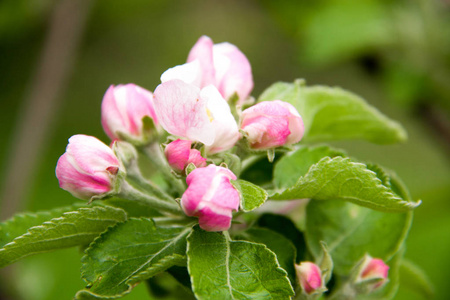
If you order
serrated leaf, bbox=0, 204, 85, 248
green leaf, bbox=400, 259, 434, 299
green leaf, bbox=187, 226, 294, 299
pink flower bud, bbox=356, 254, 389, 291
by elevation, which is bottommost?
green leaf, bbox=400, 259, 434, 299

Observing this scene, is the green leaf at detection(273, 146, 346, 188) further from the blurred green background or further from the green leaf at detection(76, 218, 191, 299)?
the blurred green background

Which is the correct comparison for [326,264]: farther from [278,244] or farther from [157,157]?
[157,157]

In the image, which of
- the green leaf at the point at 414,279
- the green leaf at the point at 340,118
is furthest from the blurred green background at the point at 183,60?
the green leaf at the point at 414,279

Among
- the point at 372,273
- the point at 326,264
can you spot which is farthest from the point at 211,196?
the point at 372,273

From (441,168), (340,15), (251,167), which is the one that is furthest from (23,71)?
(251,167)

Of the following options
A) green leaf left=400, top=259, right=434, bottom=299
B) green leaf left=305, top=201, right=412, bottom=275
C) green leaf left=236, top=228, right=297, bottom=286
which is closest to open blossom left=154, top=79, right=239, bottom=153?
green leaf left=236, top=228, right=297, bottom=286

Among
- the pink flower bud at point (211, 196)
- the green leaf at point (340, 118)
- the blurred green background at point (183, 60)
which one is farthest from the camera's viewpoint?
the blurred green background at point (183, 60)

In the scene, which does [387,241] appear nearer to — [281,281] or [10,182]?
[281,281]

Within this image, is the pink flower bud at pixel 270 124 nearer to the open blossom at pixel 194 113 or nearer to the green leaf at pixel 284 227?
the open blossom at pixel 194 113
